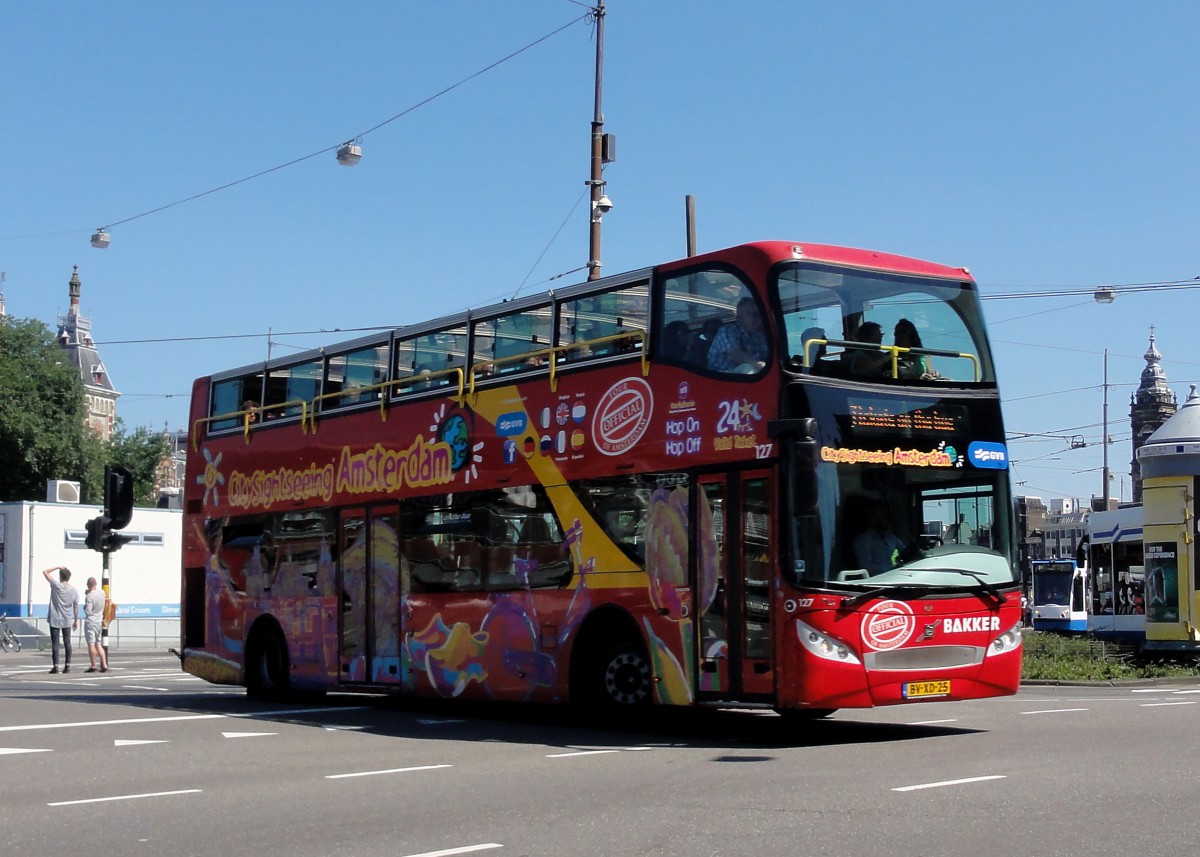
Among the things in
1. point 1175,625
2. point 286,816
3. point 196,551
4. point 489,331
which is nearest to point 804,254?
point 489,331

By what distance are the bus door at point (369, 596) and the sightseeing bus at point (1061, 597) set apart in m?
51.2

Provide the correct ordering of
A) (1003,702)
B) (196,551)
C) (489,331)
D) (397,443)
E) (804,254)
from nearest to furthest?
Result: (804,254) < (489,331) < (397,443) < (1003,702) < (196,551)

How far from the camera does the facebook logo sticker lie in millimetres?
13859

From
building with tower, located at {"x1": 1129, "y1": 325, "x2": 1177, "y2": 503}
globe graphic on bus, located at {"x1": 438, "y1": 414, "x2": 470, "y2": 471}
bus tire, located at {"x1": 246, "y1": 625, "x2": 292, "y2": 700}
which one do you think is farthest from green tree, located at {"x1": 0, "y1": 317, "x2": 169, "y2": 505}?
building with tower, located at {"x1": 1129, "y1": 325, "x2": 1177, "y2": 503}

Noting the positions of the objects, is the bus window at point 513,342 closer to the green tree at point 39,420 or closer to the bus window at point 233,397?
the bus window at point 233,397

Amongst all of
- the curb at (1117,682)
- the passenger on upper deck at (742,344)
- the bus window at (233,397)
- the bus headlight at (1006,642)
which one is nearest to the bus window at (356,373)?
the bus window at (233,397)

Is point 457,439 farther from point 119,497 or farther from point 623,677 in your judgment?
point 119,497

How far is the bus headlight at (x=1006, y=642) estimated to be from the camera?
1389 centimetres

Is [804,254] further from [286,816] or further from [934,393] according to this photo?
[286,816]

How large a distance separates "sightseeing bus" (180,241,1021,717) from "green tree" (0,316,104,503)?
62.3 m

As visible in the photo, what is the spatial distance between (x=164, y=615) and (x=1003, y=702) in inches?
1235

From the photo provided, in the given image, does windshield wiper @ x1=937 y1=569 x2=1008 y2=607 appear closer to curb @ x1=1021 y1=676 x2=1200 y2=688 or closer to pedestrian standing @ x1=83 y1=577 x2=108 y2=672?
curb @ x1=1021 y1=676 x2=1200 y2=688

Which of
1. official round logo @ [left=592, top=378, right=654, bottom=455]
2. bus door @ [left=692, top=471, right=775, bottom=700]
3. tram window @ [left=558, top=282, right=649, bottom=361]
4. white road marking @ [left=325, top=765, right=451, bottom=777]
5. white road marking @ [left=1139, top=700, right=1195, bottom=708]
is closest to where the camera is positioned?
white road marking @ [left=325, top=765, right=451, bottom=777]

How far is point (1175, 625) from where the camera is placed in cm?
2870
